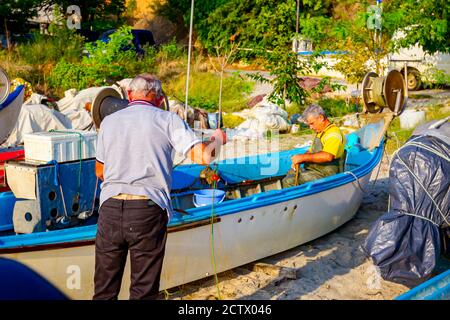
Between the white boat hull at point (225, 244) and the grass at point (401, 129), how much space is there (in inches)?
177

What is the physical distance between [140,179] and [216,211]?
1.61 meters

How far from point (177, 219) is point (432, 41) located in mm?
12458

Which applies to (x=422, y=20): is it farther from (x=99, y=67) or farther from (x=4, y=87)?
(x=4, y=87)

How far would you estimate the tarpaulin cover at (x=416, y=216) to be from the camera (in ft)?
17.0

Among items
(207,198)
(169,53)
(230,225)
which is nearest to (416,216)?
(230,225)

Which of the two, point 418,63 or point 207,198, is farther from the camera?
point 418,63

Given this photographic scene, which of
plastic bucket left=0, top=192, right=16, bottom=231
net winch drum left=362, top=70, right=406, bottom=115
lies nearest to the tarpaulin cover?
net winch drum left=362, top=70, right=406, bottom=115

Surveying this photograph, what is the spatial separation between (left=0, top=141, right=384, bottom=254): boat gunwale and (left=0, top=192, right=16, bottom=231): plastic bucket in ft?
3.58

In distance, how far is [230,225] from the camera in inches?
212

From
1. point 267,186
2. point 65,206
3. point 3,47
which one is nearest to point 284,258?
point 267,186

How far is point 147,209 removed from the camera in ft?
12.0

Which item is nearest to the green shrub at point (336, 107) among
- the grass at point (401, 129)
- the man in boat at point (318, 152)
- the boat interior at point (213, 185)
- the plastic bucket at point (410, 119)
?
the grass at point (401, 129)

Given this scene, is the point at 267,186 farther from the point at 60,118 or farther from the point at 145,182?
the point at 60,118

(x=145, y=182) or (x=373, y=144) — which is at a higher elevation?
(x=145, y=182)
